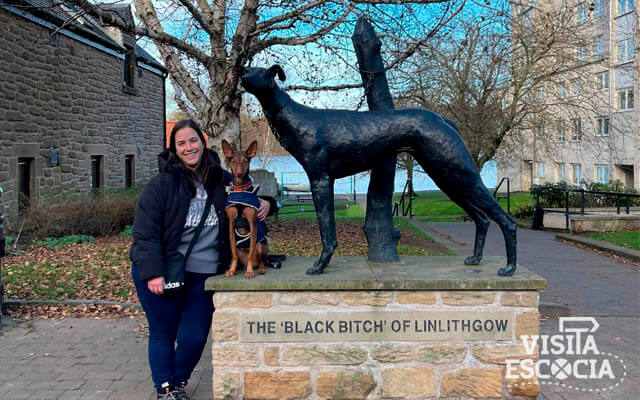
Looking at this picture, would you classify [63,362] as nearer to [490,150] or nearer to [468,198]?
[468,198]

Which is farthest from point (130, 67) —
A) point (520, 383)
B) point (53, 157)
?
point (520, 383)

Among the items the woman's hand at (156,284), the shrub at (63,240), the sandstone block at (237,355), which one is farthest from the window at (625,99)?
the woman's hand at (156,284)

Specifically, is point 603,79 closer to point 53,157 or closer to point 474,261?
point 53,157

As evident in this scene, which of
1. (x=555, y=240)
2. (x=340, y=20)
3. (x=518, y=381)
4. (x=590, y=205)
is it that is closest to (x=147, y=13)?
(x=340, y=20)

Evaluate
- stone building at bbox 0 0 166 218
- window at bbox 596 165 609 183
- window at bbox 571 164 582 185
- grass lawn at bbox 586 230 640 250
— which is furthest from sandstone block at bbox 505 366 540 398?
window at bbox 571 164 582 185

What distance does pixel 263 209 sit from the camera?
14.1 feet

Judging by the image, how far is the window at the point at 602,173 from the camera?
3022 cm

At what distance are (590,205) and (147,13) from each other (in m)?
16.0

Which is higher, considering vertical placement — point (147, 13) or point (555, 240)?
point (147, 13)

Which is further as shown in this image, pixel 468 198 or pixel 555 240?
pixel 555 240

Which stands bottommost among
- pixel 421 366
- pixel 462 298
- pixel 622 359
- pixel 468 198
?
pixel 622 359

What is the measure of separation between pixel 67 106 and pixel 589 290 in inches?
567

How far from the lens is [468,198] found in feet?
14.1

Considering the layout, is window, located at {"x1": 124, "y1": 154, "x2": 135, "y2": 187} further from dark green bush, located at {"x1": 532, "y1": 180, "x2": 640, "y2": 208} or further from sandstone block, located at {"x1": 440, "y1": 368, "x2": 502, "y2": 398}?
sandstone block, located at {"x1": 440, "y1": 368, "x2": 502, "y2": 398}
